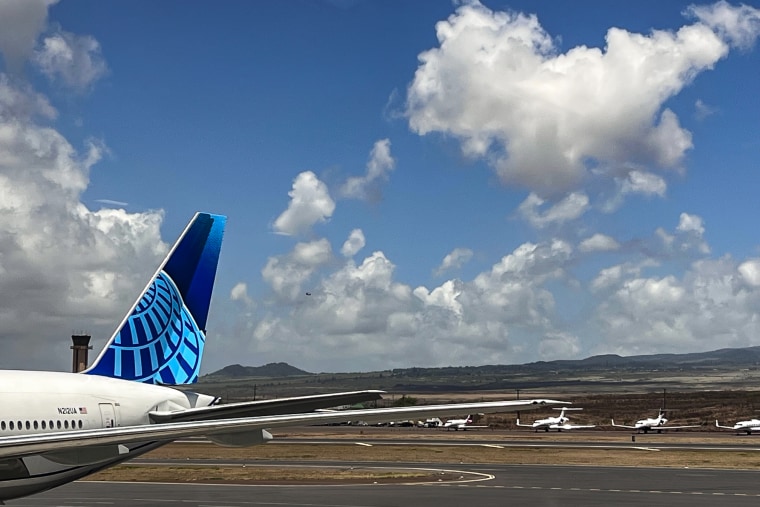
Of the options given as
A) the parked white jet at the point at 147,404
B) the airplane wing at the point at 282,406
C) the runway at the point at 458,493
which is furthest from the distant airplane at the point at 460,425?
the airplane wing at the point at 282,406

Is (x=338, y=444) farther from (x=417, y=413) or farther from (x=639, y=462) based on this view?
(x=417, y=413)

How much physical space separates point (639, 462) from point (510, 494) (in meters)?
27.8

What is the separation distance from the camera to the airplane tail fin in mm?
28922

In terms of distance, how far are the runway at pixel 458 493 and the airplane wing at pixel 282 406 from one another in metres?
12.5

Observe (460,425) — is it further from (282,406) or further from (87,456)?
(282,406)

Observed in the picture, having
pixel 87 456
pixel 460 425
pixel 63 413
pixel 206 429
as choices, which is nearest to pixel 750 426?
pixel 460 425

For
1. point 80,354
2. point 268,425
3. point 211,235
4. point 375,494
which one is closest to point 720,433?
point 80,354

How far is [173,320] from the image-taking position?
30078mm

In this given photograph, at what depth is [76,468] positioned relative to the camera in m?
24.8

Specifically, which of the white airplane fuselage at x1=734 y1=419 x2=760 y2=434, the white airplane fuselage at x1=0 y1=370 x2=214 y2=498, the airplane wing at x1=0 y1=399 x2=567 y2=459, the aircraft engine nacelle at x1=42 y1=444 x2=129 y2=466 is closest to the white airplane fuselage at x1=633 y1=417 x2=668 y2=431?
the white airplane fuselage at x1=734 y1=419 x2=760 y2=434

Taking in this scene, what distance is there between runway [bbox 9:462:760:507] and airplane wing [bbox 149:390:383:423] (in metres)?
12.5

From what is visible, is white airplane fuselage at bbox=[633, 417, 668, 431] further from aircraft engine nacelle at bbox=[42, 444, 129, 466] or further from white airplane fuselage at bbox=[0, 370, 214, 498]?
aircraft engine nacelle at bbox=[42, 444, 129, 466]

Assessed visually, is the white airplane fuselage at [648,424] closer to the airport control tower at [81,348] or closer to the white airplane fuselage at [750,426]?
the white airplane fuselage at [750,426]

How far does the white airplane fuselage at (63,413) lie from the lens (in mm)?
23344
